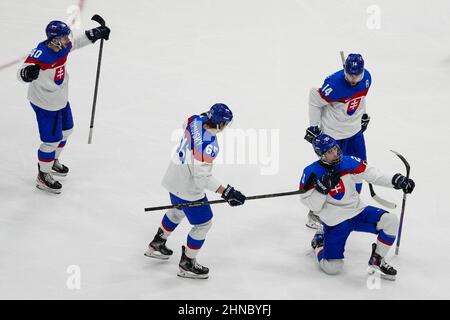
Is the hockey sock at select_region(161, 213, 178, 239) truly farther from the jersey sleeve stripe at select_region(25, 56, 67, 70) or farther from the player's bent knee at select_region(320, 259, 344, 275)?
the jersey sleeve stripe at select_region(25, 56, 67, 70)

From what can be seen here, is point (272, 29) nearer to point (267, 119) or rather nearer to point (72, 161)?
Result: point (267, 119)

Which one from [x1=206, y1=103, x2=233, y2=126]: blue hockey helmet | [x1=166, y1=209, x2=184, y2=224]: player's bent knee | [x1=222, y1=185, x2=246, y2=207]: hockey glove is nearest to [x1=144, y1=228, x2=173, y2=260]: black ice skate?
[x1=166, y1=209, x2=184, y2=224]: player's bent knee

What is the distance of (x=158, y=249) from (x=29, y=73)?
55.2 inches

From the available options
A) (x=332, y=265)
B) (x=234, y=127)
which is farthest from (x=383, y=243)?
(x=234, y=127)

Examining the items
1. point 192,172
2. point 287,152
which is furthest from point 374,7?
point 192,172

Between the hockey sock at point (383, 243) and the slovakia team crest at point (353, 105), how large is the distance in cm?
84

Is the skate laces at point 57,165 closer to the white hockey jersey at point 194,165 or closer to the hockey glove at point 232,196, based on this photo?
the white hockey jersey at point 194,165

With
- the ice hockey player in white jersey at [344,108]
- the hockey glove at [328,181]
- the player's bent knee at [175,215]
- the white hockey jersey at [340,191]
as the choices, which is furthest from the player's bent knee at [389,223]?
the player's bent knee at [175,215]

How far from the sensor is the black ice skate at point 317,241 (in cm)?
452

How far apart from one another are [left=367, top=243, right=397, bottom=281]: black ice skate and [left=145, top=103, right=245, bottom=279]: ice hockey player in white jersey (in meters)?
0.88

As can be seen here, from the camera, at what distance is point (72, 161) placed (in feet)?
18.5

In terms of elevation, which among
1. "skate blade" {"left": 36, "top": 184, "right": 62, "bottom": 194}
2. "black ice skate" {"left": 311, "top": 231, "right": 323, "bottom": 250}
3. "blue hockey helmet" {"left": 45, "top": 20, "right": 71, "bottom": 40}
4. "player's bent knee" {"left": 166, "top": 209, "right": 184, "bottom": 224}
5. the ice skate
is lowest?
"black ice skate" {"left": 311, "top": 231, "right": 323, "bottom": 250}

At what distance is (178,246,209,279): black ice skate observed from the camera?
4.27 meters
